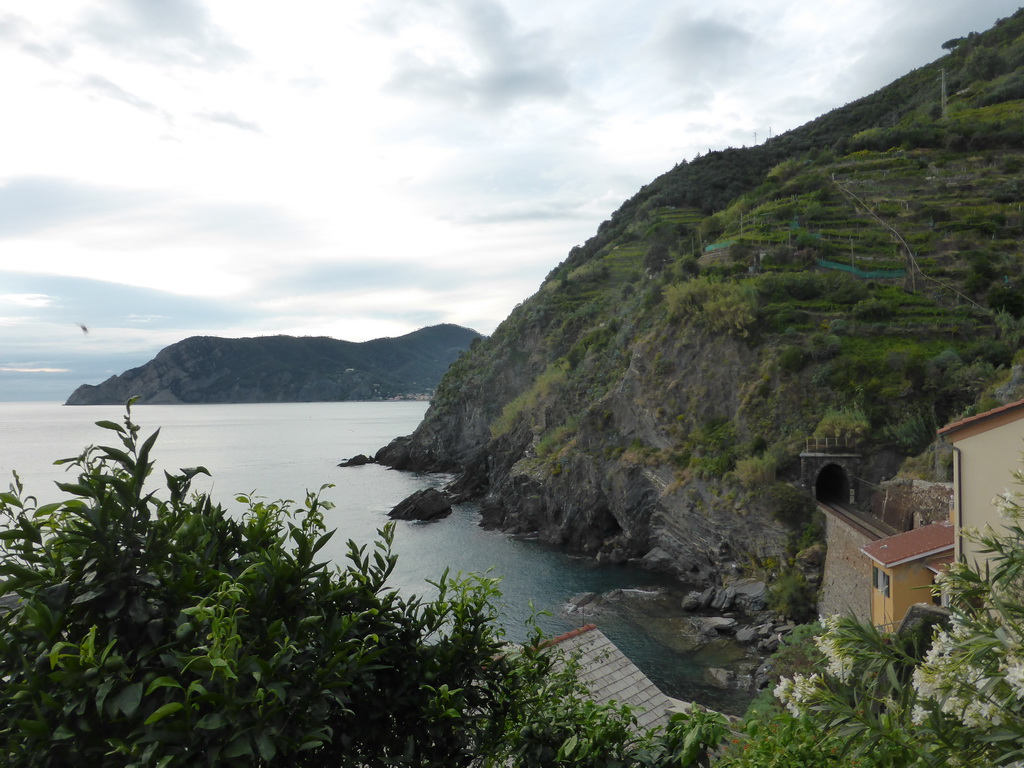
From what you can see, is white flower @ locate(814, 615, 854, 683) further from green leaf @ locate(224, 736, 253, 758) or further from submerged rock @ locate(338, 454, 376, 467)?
submerged rock @ locate(338, 454, 376, 467)

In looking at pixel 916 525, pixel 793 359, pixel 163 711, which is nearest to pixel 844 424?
pixel 793 359

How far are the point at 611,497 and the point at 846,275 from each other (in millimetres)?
18906

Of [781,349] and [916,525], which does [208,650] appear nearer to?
[916,525]

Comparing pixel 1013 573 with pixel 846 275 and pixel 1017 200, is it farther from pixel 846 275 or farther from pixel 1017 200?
pixel 1017 200

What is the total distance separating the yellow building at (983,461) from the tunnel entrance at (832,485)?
13500 mm

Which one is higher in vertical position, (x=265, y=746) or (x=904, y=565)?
(x=265, y=746)

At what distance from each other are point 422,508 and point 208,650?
44.4 m

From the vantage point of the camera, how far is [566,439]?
44.2m

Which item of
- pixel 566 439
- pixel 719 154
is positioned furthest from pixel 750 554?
pixel 719 154

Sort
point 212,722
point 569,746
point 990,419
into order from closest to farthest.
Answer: point 212,722, point 569,746, point 990,419

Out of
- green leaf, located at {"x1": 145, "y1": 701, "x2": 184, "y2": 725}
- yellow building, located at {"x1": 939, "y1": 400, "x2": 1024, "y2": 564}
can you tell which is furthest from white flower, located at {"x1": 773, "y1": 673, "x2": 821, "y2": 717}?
yellow building, located at {"x1": 939, "y1": 400, "x2": 1024, "y2": 564}

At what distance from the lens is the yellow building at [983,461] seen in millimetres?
12281

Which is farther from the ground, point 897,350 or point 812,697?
point 897,350

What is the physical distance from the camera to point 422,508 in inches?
1853
